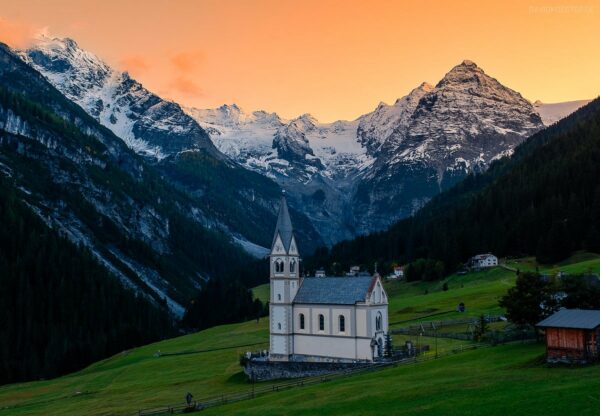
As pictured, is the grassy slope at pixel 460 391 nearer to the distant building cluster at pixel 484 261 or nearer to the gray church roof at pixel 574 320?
the gray church roof at pixel 574 320

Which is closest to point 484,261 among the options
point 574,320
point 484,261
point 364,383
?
point 484,261

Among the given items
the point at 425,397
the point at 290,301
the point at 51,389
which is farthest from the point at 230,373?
the point at 425,397

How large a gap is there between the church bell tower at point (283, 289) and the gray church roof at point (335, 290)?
5.82 feet

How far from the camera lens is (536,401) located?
164 ft

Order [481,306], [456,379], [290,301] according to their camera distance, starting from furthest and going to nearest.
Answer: [481,306], [290,301], [456,379]

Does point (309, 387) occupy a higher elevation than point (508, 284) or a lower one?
lower

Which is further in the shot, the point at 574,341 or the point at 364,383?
the point at 364,383

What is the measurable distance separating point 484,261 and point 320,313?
101 meters

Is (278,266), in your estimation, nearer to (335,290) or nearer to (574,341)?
(335,290)

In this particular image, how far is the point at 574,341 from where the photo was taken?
64.0 metres

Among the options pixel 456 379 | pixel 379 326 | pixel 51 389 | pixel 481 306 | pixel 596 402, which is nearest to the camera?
pixel 596 402

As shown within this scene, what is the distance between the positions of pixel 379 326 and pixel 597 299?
30208 millimetres

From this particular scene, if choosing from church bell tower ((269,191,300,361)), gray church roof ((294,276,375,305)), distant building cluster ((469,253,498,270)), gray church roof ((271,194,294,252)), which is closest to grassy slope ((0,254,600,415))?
church bell tower ((269,191,300,361))

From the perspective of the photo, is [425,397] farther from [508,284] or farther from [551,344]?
[508,284]
